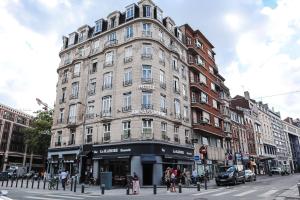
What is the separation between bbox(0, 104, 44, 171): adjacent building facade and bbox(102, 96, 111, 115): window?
1955 inches

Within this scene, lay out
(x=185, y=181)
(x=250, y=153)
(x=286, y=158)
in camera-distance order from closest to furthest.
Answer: (x=185, y=181), (x=250, y=153), (x=286, y=158)

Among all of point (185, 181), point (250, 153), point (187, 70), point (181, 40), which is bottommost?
point (185, 181)

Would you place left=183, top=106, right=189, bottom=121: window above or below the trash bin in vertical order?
above

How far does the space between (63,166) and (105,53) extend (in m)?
14.8

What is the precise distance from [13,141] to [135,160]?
5974 cm

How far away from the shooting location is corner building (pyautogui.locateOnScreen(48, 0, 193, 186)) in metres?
27.2

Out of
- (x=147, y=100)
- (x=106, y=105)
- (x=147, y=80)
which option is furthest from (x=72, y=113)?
(x=147, y=80)

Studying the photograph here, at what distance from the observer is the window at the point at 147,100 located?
1099 inches

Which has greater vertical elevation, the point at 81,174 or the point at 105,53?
the point at 105,53

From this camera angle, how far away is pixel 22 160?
2975 inches

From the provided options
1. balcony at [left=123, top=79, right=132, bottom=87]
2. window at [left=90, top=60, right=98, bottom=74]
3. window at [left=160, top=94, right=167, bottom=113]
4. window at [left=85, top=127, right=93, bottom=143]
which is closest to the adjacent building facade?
window at [left=90, top=60, right=98, bottom=74]

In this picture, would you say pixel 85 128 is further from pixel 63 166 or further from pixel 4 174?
pixel 4 174

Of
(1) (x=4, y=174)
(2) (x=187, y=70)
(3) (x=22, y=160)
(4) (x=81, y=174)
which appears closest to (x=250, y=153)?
(2) (x=187, y=70)

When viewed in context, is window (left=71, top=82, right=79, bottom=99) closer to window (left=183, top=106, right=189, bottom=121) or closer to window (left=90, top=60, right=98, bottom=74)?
window (left=90, top=60, right=98, bottom=74)
